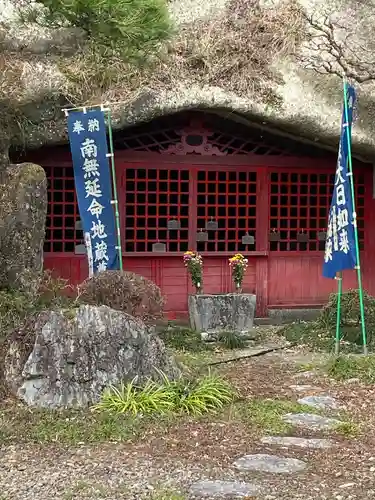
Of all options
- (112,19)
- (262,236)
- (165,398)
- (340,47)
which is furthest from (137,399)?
(340,47)

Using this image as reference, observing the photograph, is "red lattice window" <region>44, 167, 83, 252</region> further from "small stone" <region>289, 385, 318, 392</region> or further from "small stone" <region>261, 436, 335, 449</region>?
"small stone" <region>261, 436, 335, 449</region>

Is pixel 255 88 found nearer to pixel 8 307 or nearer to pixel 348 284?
pixel 348 284

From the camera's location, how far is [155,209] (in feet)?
32.4

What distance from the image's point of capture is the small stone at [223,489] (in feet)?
13.1

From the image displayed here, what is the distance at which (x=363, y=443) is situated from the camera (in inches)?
197

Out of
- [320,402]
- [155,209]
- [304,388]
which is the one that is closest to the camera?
[320,402]

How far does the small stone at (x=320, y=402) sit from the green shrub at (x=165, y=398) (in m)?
0.62

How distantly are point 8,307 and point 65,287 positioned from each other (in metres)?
1.63

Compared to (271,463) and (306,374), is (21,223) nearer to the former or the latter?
(306,374)

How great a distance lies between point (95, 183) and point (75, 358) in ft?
11.0

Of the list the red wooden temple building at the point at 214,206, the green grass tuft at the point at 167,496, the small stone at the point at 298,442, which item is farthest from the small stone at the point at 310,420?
the red wooden temple building at the point at 214,206

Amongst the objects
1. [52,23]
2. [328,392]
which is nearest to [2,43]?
[52,23]

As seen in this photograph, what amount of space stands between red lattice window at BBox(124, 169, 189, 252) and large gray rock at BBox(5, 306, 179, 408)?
13.3 feet

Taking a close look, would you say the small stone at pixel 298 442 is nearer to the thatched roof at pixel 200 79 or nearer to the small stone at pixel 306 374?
the small stone at pixel 306 374
